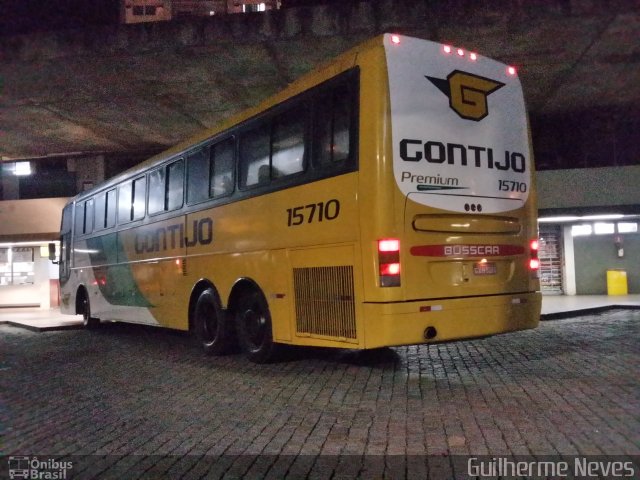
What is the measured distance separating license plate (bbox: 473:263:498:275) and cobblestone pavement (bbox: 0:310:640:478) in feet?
4.13

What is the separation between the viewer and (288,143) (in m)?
7.27

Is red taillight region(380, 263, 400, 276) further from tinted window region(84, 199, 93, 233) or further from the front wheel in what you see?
the front wheel

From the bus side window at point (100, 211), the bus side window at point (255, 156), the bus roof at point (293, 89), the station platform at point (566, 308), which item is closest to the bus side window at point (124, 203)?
the bus roof at point (293, 89)

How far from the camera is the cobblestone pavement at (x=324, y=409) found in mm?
4246

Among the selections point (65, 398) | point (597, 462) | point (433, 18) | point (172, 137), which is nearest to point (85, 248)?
point (172, 137)

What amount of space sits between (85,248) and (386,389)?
392 inches

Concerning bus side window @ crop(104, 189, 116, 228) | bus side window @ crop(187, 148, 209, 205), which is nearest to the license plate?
bus side window @ crop(187, 148, 209, 205)

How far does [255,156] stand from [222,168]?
3.09ft

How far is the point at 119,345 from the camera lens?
11.1m

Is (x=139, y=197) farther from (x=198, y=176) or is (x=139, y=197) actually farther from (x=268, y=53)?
(x=268, y=53)

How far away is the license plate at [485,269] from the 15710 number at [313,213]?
1748mm

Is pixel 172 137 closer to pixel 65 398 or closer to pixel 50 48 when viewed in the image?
pixel 50 48

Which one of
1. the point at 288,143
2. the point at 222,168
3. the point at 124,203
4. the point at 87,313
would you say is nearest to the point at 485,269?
the point at 288,143

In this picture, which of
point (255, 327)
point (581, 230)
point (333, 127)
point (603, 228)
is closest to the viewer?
point (333, 127)
